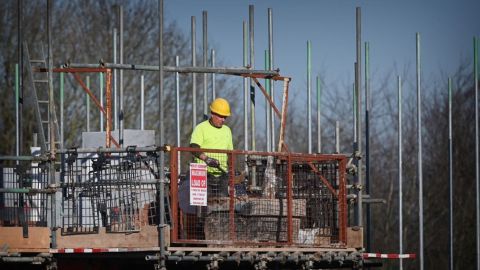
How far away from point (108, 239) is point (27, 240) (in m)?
1.08

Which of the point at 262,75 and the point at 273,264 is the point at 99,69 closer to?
the point at 262,75

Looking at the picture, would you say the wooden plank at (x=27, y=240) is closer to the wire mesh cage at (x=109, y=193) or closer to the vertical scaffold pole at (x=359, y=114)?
the wire mesh cage at (x=109, y=193)

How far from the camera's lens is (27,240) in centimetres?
1811

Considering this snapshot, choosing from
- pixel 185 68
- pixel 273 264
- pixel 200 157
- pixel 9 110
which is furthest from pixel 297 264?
pixel 9 110

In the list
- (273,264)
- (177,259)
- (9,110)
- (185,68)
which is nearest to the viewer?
(177,259)

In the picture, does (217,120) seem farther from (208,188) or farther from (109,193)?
(109,193)

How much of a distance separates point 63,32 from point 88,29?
850 mm

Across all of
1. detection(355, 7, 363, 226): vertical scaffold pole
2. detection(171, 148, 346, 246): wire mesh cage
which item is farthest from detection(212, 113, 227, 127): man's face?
detection(355, 7, 363, 226): vertical scaffold pole

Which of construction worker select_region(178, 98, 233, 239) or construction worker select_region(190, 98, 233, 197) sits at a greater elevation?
construction worker select_region(190, 98, 233, 197)

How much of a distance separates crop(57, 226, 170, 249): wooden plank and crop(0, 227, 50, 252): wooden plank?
0.22 meters

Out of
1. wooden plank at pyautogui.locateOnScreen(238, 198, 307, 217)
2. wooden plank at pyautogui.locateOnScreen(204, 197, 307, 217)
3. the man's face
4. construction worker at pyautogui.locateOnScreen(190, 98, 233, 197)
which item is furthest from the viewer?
the man's face

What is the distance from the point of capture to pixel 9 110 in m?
45.6

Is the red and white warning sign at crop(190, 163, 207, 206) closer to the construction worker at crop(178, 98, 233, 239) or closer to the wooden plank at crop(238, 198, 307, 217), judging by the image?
the construction worker at crop(178, 98, 233, 239)

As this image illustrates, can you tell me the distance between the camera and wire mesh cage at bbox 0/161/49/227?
62.5ft
